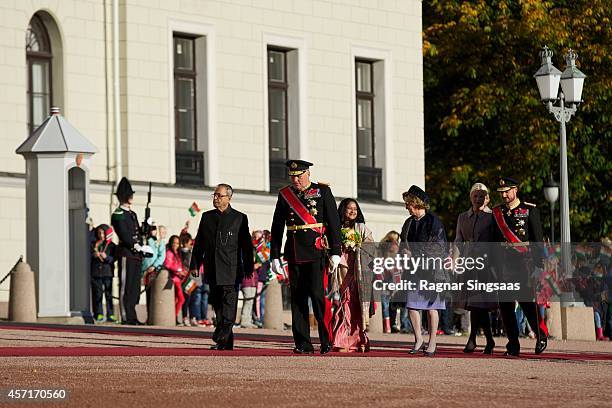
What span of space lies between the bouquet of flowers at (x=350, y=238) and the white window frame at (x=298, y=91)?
17861mm

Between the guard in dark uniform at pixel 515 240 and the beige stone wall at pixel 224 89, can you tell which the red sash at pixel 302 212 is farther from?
the beige stone wall at pixel 224 89

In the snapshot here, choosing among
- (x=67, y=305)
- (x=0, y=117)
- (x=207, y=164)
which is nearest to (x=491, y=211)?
(x=67, y=305)

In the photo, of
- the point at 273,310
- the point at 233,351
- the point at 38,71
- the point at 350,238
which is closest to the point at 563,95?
the point at 273,310

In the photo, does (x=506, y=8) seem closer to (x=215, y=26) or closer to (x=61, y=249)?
(x=215, y=26)

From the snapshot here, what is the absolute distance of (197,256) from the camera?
2088 cm

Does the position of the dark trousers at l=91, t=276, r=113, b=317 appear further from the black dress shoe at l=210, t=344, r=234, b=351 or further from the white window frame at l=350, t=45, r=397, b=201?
the white window frame at l=350, t=45, r=397, b=201

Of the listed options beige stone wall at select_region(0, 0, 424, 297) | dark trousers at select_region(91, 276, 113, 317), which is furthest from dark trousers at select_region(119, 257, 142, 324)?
beige stone wall at select_region(0, 0, 424, 297)

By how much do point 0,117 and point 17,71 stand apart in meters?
0.95

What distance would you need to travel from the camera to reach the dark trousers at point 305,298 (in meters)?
20.1

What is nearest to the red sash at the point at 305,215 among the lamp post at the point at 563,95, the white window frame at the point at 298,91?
the lamp post at the point at 563,95

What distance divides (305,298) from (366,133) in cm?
2192

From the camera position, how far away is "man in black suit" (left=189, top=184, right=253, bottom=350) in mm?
20594

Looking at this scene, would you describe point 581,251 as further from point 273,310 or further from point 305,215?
point 305,215

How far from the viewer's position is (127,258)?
2883 centimetres
